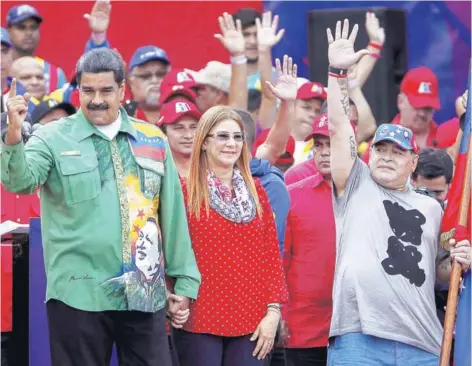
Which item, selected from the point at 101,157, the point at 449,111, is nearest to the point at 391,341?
the point at 101,157

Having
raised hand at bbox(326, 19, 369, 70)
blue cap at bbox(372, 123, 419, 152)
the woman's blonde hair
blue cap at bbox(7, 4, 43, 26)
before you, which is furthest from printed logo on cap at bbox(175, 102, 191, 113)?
blue cap at bbox(7, 4, 43, 26)

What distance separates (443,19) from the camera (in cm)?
1134

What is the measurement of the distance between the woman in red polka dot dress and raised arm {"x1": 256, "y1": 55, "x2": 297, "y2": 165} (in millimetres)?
1171

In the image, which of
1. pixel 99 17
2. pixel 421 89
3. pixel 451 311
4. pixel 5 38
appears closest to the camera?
pixel 451 311

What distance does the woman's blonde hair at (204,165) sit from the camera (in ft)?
22.4

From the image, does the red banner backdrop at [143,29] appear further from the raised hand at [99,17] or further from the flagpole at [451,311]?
the flagpole at [451,311]

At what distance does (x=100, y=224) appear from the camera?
612cm

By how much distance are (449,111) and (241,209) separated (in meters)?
4.94

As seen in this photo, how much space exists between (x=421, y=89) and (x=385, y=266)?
3936 mm

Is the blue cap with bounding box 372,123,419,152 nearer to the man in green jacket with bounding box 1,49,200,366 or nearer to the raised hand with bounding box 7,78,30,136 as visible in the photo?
the man in green jacket with bounding box 1,49,200,366

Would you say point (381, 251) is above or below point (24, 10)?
below

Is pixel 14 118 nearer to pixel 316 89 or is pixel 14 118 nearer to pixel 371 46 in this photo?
pixel 316 89

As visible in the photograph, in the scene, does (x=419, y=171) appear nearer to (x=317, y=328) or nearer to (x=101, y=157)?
(x=317, y=328)

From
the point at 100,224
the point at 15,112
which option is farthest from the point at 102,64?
the point at 100,224
